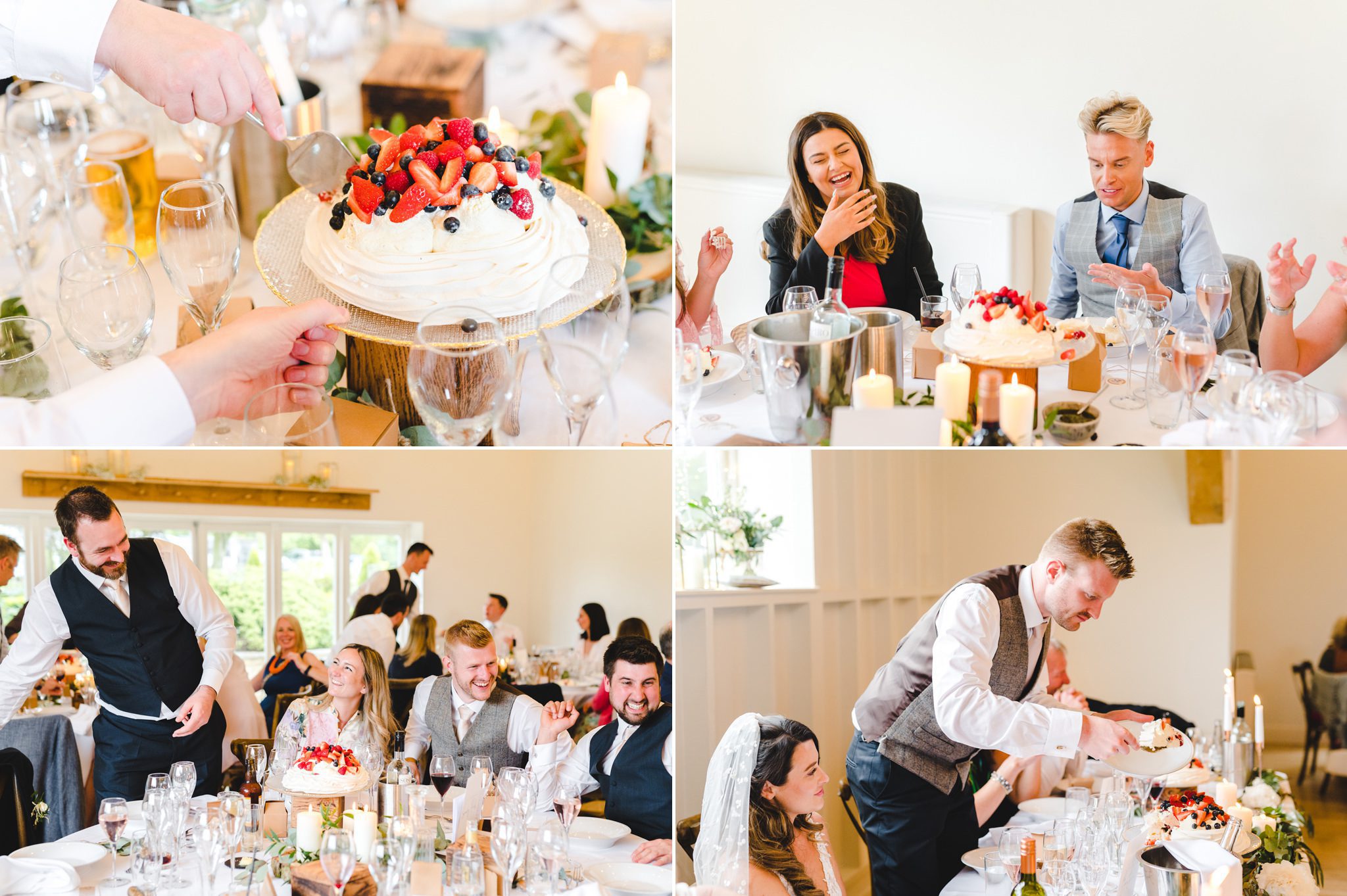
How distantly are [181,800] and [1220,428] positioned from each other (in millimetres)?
1745

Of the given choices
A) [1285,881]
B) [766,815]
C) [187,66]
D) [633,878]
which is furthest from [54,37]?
[1285,881]

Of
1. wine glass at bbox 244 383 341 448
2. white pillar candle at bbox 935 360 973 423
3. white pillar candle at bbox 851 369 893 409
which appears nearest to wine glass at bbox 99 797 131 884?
wine glass at bbox 244 383 341 448

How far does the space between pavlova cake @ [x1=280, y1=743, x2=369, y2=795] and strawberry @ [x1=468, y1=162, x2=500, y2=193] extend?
1.04 metres

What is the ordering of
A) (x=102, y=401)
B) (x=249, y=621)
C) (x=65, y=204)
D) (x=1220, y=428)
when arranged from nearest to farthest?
(x=102, y=401), (x=1220, y=428), (x=249, y=621), (x=65, y=204)

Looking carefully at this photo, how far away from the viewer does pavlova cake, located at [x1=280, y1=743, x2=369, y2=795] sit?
1829 mm

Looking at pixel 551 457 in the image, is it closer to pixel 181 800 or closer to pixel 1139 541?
pixel 181 800

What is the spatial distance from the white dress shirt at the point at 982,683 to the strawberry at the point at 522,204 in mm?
1035

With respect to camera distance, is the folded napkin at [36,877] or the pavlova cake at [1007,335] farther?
the folded napkin at [36,877]

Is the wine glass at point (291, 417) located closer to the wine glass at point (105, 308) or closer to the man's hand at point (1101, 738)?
the wine glass at point (105, 308)

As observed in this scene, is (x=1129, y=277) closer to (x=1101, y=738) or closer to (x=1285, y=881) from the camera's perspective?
(x=1101, y=738)

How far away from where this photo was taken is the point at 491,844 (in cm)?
160

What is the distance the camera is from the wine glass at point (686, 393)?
1.63m

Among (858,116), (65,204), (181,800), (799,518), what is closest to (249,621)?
(181,800)

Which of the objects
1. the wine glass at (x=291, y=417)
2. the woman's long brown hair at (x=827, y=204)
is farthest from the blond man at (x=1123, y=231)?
the wine glass at (x=291, y=417)
